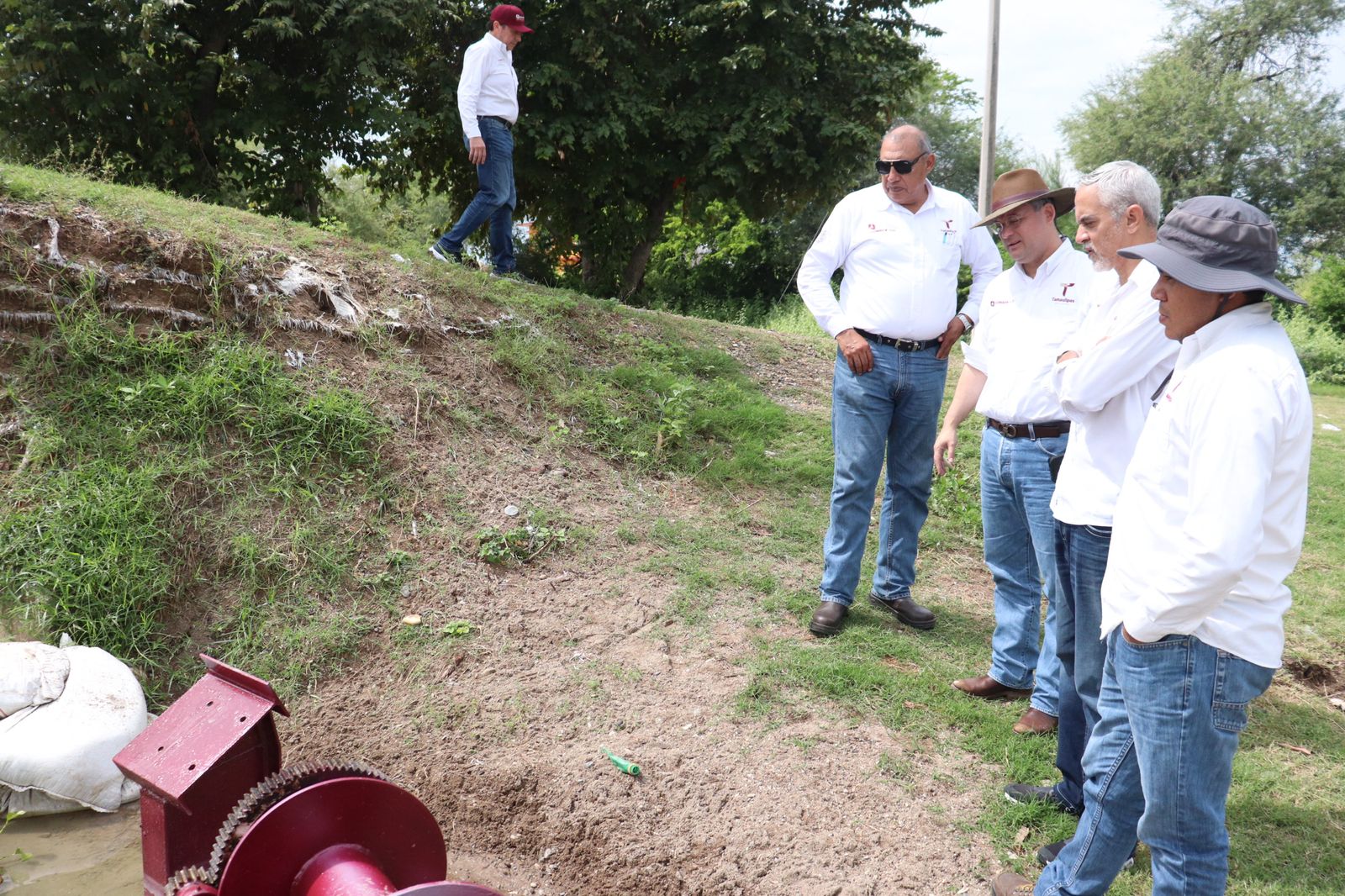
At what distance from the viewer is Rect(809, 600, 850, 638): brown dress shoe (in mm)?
4582

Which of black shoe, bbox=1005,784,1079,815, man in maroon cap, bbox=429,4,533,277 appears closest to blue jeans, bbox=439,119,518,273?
man in maroon cap, bbox=429,4,533,277

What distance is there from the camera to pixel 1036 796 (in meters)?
3.34

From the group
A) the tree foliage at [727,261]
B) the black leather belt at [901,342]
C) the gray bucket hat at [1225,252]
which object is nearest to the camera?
the gray bucket hat at [1225,252]

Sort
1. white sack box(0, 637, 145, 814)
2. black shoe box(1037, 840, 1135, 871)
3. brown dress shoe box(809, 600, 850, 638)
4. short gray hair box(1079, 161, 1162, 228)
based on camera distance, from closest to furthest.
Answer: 1. short gray hair box(1079, 161, 1162, 228)
2. black shoe box(1037, 840, 1135, 871)
3. white sack box(0, 637, 145, 814)
4. brown dress shoe box(809, 600, 850, 638)

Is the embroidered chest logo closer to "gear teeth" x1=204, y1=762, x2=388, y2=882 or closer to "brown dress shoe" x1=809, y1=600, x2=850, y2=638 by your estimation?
"brown dress shoe" x1=809, y1=600, x2=850, y2=638

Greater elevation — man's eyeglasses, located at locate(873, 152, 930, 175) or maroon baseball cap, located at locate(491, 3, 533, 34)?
maroon baseball cap, located at locate(491, 3, 533, 34)

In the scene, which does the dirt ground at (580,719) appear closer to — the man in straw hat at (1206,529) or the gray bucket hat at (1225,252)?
the man in straw hat at (1206,529)

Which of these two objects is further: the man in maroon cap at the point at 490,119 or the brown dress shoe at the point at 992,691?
the man in maroon cap at the point at 490,119

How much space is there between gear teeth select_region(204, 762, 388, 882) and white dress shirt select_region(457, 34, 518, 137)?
6.08m

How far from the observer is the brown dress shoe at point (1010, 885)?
2.91 m

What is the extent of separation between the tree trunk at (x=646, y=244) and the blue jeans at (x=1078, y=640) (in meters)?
12.8

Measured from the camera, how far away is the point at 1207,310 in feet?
7.09

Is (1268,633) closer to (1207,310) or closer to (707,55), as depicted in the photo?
(1207,310)

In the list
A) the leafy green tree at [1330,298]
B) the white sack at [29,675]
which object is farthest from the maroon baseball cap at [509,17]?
the leafy green tree at [1330,298]
